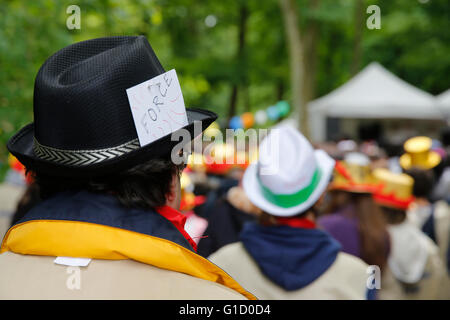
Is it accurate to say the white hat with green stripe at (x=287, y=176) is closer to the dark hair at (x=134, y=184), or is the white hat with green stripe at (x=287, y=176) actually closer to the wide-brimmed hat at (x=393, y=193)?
the dark hair at (x=134, y=184)

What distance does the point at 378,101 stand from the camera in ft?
45.6

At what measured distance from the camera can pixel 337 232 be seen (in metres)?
2.80

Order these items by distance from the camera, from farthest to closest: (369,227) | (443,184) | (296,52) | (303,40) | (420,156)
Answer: (303,40) < (296,52) < (420,156) < (443,184) < (369,227)

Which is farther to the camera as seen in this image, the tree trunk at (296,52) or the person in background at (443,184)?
the tree trunk at (296,52)

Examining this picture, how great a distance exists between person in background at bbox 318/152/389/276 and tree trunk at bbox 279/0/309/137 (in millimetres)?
9039

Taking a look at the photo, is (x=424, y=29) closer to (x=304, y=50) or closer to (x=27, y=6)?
(x=304, y=50)

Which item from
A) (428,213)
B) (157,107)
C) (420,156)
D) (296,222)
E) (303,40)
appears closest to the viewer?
(157,107)

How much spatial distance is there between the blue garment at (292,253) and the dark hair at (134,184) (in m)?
0.86

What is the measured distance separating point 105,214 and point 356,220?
82.9 inches

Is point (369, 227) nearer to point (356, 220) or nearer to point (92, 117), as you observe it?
point (356, 220)

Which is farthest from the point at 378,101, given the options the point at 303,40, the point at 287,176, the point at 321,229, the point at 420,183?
the point at 287,176

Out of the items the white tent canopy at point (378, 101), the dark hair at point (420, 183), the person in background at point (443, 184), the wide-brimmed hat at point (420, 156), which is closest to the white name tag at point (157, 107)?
the dark hair at point (420, 183)

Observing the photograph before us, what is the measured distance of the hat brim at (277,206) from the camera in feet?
6.72
